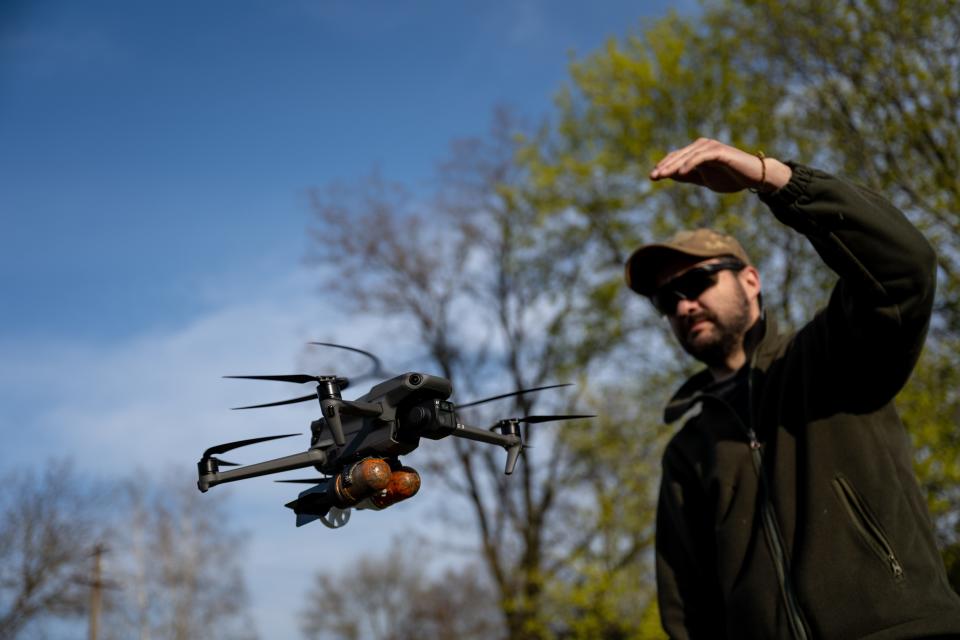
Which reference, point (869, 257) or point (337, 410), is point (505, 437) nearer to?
point (337, 410)

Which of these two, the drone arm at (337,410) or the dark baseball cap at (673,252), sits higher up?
the dark baseball cap at (673,252)

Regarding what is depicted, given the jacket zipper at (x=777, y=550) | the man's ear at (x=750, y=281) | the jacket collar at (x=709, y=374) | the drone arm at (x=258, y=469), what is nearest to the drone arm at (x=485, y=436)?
the drone arm at (x=258, y=469)

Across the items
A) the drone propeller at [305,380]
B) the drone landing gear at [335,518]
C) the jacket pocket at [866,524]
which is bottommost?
the jacket pocket at [866,524]

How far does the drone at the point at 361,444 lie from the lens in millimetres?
2012

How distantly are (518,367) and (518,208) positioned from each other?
136 inches

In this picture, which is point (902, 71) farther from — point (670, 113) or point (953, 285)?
point (670, 113)

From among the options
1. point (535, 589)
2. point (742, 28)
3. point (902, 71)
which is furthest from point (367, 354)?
point (535, 589)

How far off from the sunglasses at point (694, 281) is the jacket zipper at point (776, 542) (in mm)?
419

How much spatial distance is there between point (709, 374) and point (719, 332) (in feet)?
0.85

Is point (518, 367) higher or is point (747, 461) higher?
point (518, 367)

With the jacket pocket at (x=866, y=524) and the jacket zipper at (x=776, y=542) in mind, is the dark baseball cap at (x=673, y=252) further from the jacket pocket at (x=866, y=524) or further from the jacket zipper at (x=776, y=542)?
the jacket pocket at (x=866, y=524)

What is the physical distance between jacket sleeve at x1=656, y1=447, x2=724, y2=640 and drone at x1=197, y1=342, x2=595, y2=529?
1541 mm

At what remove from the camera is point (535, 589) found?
1698 centimetres

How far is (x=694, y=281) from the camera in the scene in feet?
11.3
